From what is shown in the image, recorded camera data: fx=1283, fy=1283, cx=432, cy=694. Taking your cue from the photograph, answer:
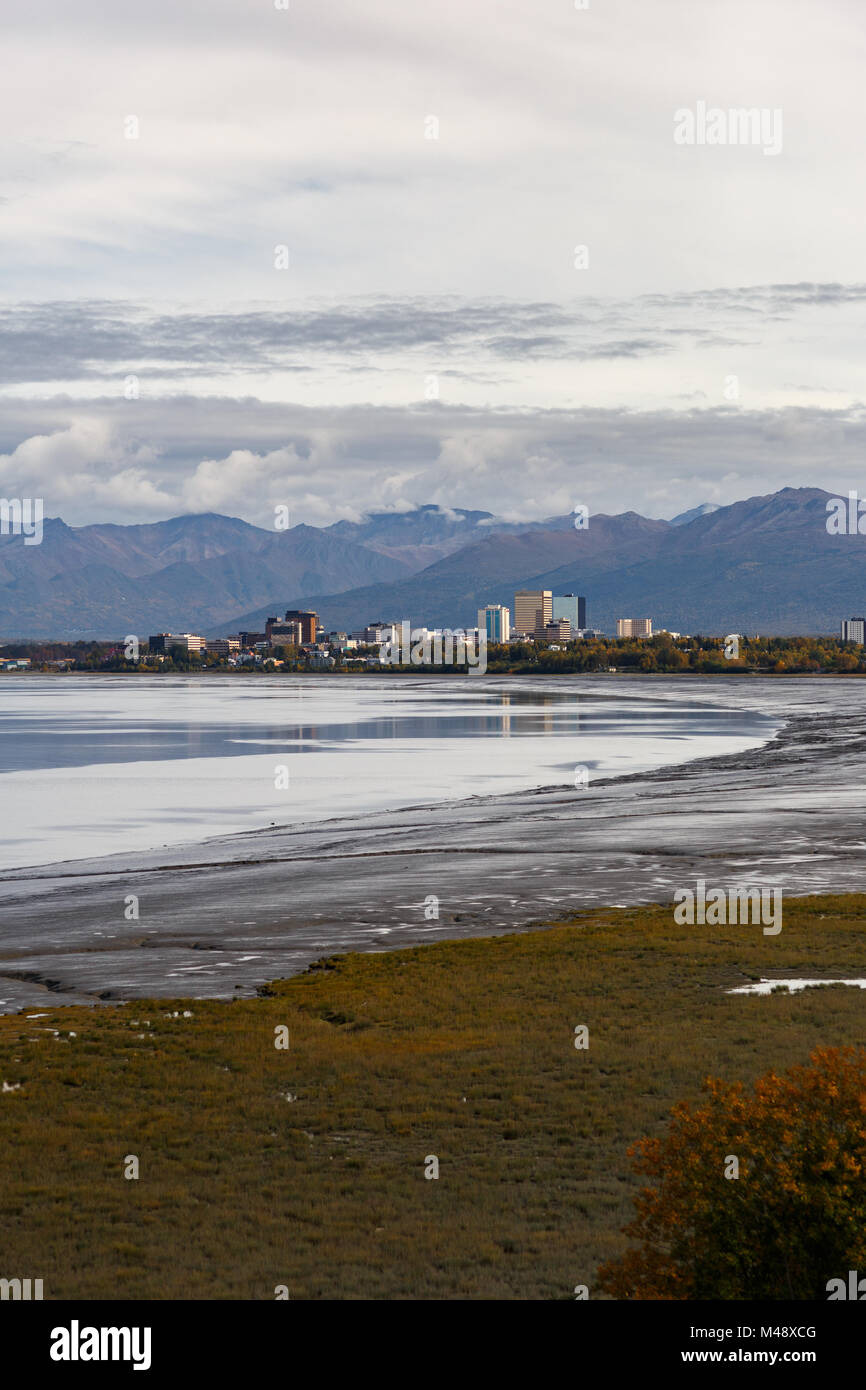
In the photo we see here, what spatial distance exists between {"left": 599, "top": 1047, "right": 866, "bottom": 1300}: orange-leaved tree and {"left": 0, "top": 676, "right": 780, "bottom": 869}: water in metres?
36.4

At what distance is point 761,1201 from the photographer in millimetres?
7570

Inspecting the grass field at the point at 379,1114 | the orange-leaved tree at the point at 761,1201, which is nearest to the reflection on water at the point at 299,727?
the grass field at the point at 379,1114

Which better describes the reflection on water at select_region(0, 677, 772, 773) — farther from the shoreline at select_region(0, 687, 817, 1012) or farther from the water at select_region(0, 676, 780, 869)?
the shoreline at select_region(0, 687, 817, 1012)

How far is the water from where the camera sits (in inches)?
2046

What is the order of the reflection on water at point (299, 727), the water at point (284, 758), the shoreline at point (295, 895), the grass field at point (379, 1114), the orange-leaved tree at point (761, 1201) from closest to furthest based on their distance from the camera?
the orange-leaved tree at point (761, 1201) → the grass field at point (379, 1114) → the shoreline at point (295, 895) → the water at point (284, 758) → the reflection on water at point (299, 727)

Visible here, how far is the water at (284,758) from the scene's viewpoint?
52.0 metres

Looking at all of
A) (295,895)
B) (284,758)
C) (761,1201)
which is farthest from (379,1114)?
(284,758)

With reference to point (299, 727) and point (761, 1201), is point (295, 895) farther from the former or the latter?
point (299, 727)

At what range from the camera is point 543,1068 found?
55.1 ft

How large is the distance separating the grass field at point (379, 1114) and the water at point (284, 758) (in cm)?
2418

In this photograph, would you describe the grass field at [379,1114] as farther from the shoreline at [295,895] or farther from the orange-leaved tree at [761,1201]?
the orange-leaved tree at [761,1201]

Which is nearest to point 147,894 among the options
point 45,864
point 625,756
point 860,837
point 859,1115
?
point 45,864
